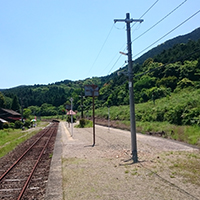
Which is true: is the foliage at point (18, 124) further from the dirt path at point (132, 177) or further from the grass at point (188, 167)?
the grass at point (188, 167)

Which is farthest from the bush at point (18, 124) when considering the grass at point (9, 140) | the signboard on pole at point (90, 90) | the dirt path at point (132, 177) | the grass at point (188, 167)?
the grass at point (188, 167)

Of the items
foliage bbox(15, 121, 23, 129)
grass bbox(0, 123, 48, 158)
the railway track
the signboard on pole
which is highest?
the signboard on pole

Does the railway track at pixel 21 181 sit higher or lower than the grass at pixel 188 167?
lower

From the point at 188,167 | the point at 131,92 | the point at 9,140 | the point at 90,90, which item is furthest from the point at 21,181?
the point at 9,140

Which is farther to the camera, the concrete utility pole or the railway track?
the concrete utility pole

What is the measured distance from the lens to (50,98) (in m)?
141

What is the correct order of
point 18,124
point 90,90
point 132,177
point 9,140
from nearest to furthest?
point 132,177, point 90,90, point 9,140, point 18,124

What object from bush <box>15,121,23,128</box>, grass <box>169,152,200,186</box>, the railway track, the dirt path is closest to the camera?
the dirt path

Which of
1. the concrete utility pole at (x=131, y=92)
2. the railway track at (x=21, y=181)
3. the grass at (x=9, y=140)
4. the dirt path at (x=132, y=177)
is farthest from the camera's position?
the grass at (x=9, y=140)

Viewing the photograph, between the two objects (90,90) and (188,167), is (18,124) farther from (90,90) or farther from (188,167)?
(188,167)

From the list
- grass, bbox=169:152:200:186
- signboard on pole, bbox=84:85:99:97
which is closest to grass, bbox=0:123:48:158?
signboard on pole, bbox=84:85:99:97

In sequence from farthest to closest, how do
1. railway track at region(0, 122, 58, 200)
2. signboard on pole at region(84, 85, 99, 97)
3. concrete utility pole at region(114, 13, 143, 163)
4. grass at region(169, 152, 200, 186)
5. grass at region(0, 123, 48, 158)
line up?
grass at region(0, 123, 48, 158), signboard on pole at region(84, 85, 99, 97), concrete utility pole at region(114, 13, 143, 163), grass at region(169, 152, 200, 186), railway track at region(0, 122, 58, 200)

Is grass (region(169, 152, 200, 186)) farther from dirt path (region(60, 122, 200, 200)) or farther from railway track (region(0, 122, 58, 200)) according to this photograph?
railway track (region(0, 122, 58, 200))

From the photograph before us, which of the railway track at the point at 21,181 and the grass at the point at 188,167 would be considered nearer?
the railway track at the point at 21,181
